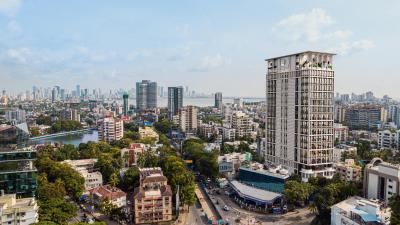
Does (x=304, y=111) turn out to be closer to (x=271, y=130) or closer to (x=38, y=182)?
(x=271, y=130)

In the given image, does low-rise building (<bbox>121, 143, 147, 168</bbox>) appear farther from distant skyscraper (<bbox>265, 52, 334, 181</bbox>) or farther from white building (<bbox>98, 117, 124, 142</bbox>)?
white building (<bbox>98, 117, 124, 142</bbox>)

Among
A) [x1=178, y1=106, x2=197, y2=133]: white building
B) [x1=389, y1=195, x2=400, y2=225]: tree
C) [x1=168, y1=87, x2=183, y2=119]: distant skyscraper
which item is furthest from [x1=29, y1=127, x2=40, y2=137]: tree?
[x1=389, y1=195, x2=400, y2=225]: tree

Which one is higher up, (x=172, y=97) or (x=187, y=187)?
(x=172, y=97)

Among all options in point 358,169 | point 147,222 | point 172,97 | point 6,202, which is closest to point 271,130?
point 358,169

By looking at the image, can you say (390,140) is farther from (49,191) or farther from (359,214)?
(49,191)

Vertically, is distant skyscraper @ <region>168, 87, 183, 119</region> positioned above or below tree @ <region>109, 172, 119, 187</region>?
above

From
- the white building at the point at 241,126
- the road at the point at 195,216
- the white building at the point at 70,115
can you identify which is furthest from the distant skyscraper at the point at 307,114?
the white building at the point at 70,115

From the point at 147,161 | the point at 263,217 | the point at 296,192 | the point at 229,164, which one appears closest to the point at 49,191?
the point at 147,161
